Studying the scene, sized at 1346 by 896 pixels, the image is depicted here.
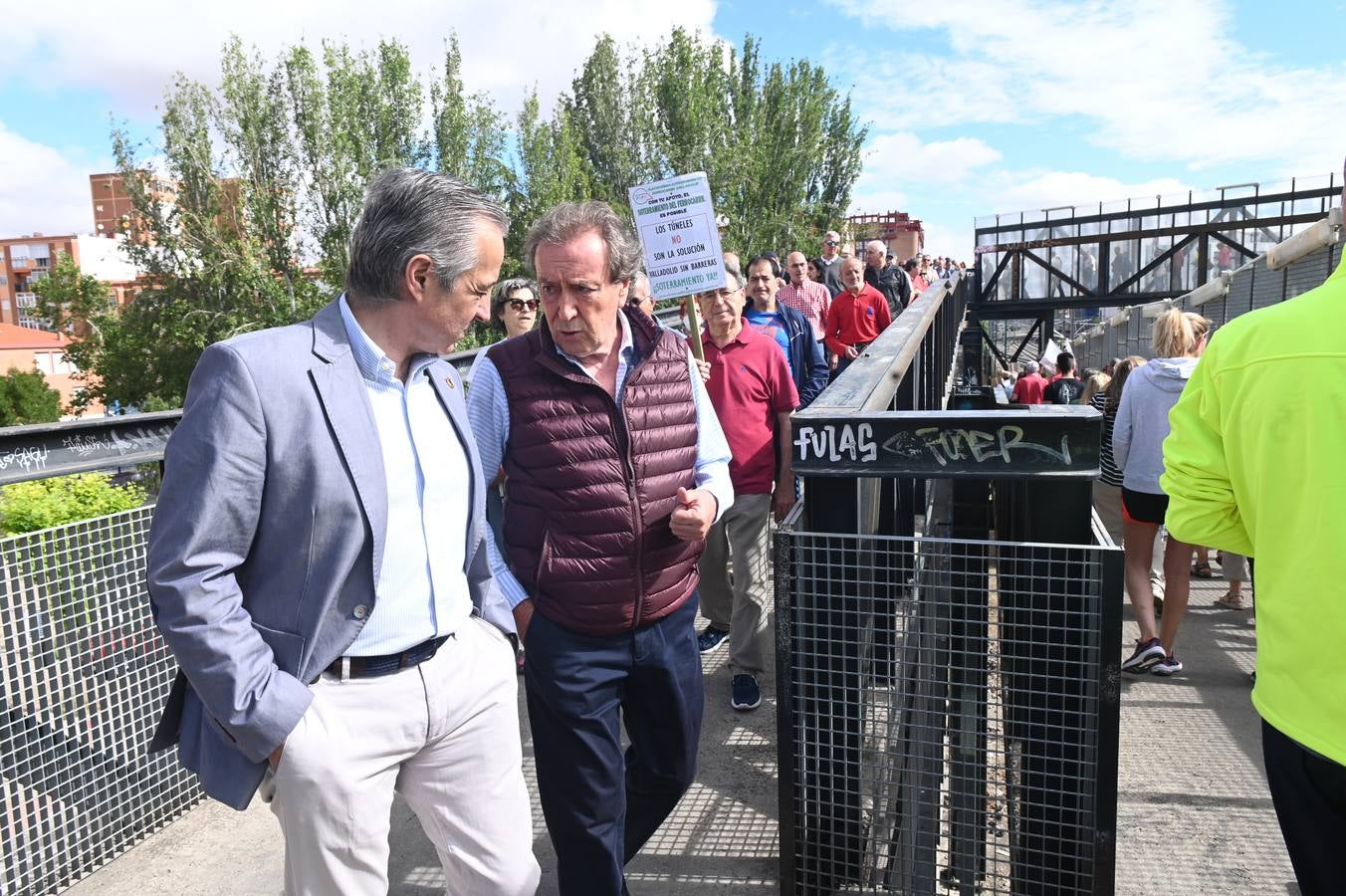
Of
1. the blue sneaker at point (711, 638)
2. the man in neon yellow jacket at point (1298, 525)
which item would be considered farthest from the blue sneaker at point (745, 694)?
the man in neon yellow jacket at point (1298, 525)

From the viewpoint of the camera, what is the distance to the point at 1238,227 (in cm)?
1778

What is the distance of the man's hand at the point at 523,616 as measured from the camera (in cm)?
244

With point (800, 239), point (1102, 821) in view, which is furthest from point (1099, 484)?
point (800, 239)

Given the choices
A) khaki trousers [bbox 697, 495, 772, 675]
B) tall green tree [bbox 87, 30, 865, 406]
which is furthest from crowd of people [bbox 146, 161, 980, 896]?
tall green tree [bbox 87, 30, 865, 406]

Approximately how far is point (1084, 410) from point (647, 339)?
44.6 inches

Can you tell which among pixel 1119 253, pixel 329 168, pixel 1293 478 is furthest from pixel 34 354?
pixel 1293 478

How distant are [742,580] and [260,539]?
9.67ft

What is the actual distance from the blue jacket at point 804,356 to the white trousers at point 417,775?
4065mm

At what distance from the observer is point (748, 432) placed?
4.45 metres

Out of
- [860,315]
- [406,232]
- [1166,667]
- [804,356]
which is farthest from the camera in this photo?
[860,315]

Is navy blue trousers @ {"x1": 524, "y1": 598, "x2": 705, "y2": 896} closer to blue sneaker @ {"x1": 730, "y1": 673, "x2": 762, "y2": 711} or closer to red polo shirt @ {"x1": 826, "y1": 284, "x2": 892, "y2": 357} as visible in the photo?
blue sneaker @ {"x1": 730, "y1": 673, "x2": 762, "y2": 711}

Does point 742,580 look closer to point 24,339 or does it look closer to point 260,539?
point 260,539

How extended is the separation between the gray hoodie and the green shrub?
481cm

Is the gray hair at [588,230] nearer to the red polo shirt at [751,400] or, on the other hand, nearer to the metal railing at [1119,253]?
the red polo shirt at [751,400]
